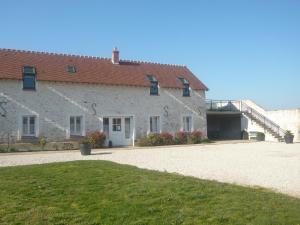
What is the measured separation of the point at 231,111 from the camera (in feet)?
111

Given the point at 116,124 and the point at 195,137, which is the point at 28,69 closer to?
the point at 116,124

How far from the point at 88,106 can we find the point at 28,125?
4.18 meters

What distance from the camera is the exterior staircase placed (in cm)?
3125

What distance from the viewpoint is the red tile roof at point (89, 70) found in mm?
22828

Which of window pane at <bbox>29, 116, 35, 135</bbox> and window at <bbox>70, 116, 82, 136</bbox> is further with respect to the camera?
window at <bbox>70, 116, 82, 136</bbox>

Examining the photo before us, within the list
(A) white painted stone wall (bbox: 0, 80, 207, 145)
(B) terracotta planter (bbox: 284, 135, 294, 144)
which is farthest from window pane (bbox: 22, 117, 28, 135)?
(B) terracotta planter (bbox: 284, 135, 294, 144)

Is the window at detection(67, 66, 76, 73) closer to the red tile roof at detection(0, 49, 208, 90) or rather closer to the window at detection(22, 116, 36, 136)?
the red tile roof at detection(0, 49, 208, 90)

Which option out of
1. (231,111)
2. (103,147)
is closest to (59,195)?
(103,147)

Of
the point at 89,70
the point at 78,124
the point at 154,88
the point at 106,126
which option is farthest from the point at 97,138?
the point at 154,88

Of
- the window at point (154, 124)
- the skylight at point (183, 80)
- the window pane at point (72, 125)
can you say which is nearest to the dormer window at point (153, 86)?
Result: the window at point (154, 124)

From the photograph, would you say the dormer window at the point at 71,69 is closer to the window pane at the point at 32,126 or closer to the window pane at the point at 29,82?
the window pane at the point at 29,82

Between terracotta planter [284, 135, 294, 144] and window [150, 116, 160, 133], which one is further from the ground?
window [150, 116, 160, 133]

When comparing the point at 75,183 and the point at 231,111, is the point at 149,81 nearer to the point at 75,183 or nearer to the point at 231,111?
the point at 231,111

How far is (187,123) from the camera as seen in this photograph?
2980 cm
